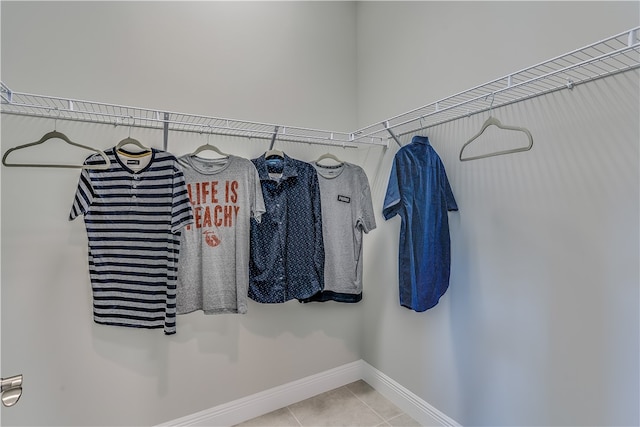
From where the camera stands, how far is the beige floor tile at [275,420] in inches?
72.7

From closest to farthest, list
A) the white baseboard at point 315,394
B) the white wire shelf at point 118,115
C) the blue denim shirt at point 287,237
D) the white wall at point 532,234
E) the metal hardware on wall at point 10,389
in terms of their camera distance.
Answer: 1. the metal hardware on wall at point 10,389
2. the white wall at point 532,234
3. the white wire shelf at point 118,115
4. the blue denim shirt at point 287,237
5. the white baseboard at point 315,394

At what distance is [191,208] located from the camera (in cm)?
139

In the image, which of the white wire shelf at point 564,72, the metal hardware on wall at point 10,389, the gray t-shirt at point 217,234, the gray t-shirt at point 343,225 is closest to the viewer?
the metal hardware on wall at point 10,389

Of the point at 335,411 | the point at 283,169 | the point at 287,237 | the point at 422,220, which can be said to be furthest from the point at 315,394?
the point at 283,169

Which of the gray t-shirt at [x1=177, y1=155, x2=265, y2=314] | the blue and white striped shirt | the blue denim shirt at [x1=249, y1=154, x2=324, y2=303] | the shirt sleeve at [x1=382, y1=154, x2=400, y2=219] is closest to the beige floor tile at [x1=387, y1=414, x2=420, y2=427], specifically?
the blue denim shirt at [x1=249, y1=154, x2=324, y2=303]

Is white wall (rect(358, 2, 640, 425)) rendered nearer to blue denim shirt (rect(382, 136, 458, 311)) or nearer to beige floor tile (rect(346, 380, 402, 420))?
blue denim shirt (rect(382, 136, 458, 311))

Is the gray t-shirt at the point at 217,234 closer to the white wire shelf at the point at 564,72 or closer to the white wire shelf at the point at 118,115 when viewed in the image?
the white wire shelf at the point at 118,115

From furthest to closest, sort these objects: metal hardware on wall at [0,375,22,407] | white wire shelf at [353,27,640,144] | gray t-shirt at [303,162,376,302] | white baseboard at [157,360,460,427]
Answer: gray t-shirt at [303,162,376,302], white baseboard at [157,360,460,427], white wire shelf at [353,27,640,144], metal hardware on wall at [0,375,22,407]

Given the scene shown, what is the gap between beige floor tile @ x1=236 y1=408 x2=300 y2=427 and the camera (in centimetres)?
185

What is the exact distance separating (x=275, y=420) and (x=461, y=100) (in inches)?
84.7

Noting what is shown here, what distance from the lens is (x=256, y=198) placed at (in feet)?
5.18

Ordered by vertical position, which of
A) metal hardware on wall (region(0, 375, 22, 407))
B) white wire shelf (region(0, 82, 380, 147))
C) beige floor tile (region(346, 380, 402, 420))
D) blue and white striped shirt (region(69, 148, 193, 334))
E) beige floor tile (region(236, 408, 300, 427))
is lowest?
beige floor tile (region(236, 408, 300, 427))

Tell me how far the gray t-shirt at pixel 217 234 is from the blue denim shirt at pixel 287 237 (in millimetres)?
76

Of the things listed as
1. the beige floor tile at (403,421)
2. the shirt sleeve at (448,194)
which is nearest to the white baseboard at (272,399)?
the beige floor tile at (403,421)
